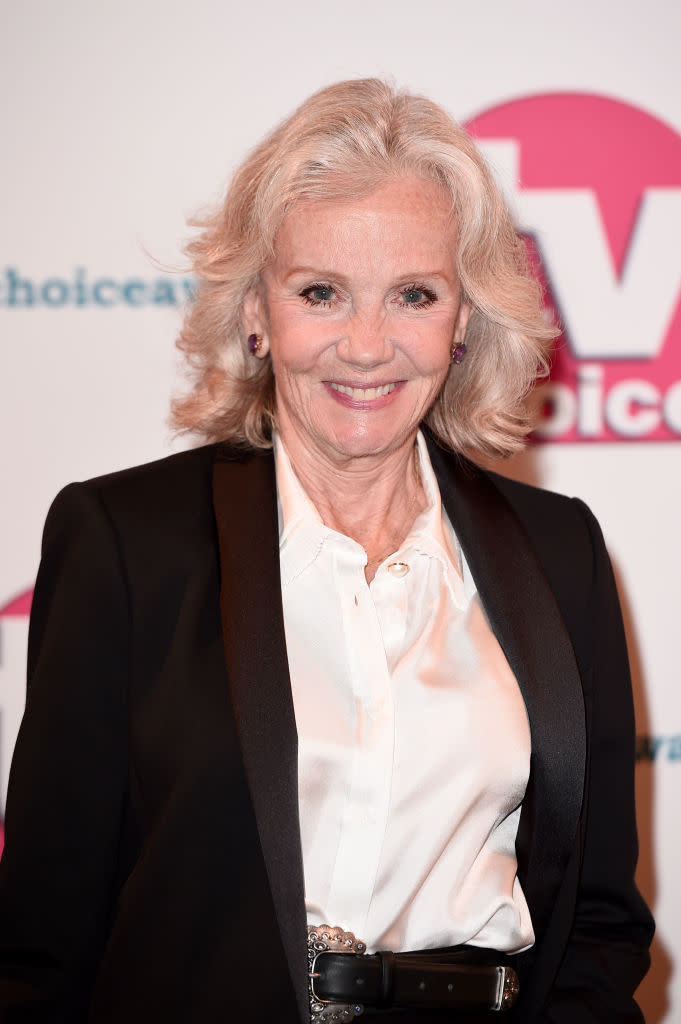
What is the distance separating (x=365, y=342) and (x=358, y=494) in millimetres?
319

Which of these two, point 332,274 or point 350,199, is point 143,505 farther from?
point 350,199

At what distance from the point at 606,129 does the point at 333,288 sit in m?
1.20

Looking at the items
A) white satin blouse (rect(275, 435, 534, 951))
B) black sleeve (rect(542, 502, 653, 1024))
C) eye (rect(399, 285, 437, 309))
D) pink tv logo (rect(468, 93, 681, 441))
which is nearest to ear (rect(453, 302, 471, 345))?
eye (rect(399, 285, 437, 309))

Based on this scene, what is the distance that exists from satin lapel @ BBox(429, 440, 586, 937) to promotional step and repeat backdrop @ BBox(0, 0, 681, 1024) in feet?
A: 2.91

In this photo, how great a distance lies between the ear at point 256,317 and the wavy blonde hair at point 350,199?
→ 0.05 ft

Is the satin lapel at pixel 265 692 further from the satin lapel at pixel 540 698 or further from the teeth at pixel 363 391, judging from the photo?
the satin lapel at pixel 540 698

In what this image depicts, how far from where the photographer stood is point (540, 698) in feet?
6.15

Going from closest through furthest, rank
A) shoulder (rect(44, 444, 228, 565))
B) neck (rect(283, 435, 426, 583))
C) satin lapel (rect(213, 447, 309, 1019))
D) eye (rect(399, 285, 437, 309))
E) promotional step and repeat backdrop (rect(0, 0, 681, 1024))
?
satin lapel (rect(213, 447, 309, 1019)), shoulder (rect(44, 444, 228, 565)), eye (rect(399, 285, 437, 309)), neck (rect(283, 435, 426, 583)), promotional step and repeat backdrop (rect(0, 0, 681, 1024))

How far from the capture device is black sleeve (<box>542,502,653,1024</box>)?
1.98 meters

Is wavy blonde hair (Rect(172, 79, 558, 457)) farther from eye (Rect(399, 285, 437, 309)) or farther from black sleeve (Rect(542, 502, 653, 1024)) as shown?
black sleeve (Rect(542, 502, 653, 1024))

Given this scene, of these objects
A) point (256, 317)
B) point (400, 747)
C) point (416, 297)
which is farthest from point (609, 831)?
point (256, 317)

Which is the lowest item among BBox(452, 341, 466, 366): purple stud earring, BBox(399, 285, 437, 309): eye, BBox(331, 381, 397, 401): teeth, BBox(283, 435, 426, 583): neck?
BBox(283, 435, 426, 583): neck

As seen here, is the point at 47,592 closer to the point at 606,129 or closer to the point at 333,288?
the point at 333,288

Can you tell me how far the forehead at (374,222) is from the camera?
1.83m
